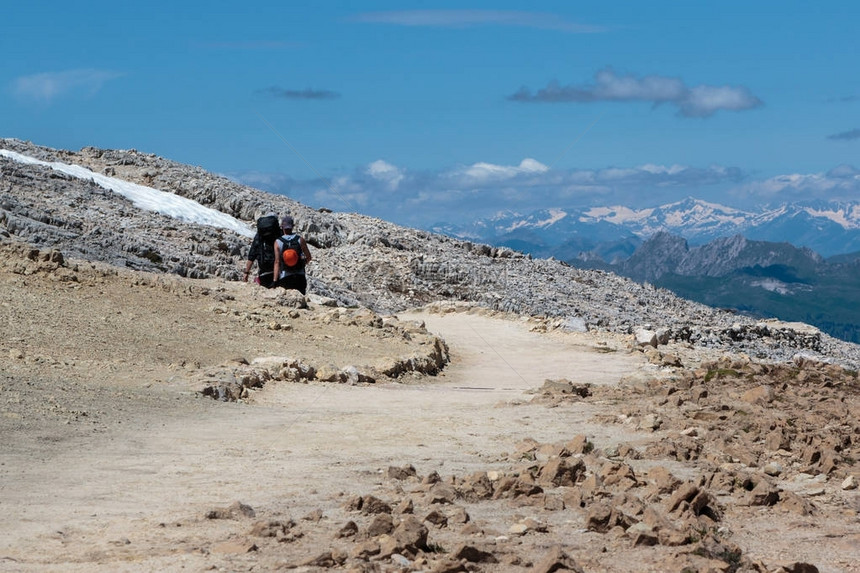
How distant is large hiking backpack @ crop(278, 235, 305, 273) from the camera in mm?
Answer: 21094

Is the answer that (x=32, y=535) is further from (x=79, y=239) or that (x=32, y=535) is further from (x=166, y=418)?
(x=79, y=239)

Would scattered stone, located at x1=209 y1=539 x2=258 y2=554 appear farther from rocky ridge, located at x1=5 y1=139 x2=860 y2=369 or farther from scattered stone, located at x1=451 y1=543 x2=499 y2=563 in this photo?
rocky ridge, located at x1=5 y1=139 x2=860 y2=369

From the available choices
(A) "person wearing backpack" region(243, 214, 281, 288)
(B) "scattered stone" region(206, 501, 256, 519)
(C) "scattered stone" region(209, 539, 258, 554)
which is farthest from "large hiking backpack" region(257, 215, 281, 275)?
(C) "scattered stone" region(209, 539, 258, 554)

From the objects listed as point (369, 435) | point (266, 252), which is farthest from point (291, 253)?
point (369, 435)

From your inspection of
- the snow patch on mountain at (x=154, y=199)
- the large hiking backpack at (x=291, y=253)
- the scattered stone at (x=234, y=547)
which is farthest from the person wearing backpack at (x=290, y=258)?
the snow patch on mountain at (x=154, y=199)

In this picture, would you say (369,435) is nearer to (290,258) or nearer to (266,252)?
(290,258)

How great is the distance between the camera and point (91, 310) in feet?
59.6

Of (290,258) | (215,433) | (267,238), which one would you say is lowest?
(215,433)

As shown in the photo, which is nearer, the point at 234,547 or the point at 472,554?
the point at 472,554

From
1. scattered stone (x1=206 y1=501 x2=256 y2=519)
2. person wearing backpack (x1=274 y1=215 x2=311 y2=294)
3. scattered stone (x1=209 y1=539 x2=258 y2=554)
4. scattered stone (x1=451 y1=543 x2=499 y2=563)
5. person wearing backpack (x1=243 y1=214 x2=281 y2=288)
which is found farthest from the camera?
person wearing backpack (x1=243 y1=214 x2=281 y2=288)

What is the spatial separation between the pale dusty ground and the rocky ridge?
16.8 feet

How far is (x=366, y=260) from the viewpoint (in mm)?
36625

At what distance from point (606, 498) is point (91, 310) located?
11.2 meters

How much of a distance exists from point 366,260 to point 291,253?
15308 millimetres
